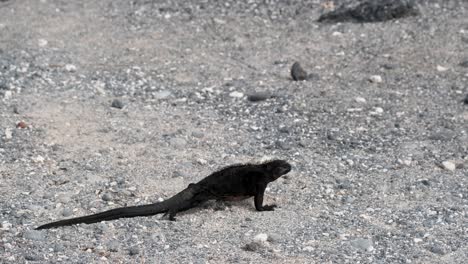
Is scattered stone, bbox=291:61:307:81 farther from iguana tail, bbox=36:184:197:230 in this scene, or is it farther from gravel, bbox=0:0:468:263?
iguana tail, bbox=36:184:197:230

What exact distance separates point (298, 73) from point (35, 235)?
14.9ft

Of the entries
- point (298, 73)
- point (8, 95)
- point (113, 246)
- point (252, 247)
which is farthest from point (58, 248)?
point (298, 73)

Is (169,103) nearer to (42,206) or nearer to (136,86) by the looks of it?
(136,86)

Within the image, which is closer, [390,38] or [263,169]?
[263,169]

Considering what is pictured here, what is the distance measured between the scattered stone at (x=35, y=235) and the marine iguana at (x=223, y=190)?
19.3 inches

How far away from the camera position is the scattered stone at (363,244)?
21.9 feet

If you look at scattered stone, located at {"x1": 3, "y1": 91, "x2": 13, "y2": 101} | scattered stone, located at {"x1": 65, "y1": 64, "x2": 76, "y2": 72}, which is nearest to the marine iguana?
scattered stone, located at {"x1": 3, "y1": 91, "x2": 13, "y2": 101}

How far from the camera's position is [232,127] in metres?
9.05

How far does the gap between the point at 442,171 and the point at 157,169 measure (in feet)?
8.60

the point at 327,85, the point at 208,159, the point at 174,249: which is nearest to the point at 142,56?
the point at 327,85

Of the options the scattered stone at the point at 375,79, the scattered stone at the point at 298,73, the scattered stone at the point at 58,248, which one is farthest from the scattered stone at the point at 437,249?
the scattered stone at the point at 298,73

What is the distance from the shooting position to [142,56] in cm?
1105

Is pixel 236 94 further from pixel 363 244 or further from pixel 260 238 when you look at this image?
pixel 363 244

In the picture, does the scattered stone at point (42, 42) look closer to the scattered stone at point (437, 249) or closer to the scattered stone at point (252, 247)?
the scattered stone at point (252, 247)
